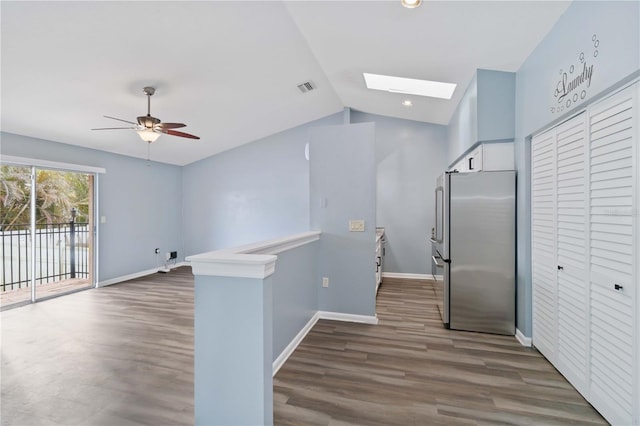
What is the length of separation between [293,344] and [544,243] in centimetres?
245

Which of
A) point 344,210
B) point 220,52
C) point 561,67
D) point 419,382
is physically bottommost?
point 419,382

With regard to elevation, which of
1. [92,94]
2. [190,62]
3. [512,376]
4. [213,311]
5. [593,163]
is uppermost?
[190,62]

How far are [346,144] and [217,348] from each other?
258 cm

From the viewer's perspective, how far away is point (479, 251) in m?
3.12

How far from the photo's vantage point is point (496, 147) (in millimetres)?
3150

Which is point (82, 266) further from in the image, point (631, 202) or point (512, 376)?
point (631, 202)

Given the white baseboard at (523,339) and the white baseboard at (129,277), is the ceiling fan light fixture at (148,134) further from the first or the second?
the white baseboard at (523,339)

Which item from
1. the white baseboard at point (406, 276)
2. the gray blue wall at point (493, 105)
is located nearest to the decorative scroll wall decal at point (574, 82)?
the gray blue wall at point (493, 105)

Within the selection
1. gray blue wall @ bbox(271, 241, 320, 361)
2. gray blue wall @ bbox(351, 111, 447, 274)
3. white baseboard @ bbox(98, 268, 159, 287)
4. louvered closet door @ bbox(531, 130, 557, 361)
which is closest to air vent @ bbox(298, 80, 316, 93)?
gray blue wall @ bbox(351, 111, 447, 274)

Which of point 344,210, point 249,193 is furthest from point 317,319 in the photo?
point 249,193

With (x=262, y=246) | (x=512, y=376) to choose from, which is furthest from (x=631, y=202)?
(x=262, y=246)

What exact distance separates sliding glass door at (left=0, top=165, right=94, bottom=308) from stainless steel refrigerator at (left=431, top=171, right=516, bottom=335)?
5.74 m

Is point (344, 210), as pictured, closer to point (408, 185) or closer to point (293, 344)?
point (293, 344)

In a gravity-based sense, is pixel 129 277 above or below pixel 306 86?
below
